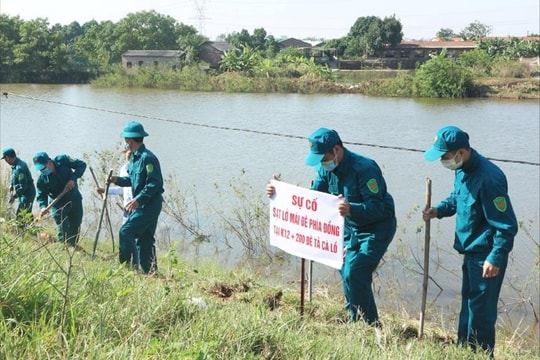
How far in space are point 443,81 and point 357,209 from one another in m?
34.9

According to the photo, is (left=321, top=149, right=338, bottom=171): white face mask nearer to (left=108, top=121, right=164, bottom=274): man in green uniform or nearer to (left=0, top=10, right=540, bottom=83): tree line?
(left=108, top=121, right=164, bottom=274): man in green uniform

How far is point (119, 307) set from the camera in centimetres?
373

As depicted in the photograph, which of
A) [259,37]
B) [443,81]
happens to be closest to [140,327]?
[443,81]

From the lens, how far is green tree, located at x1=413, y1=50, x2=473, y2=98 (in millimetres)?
37438

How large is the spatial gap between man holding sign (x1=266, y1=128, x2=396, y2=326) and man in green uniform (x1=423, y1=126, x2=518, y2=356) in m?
0.39

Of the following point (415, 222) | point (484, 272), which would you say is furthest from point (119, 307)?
point (415, 222)

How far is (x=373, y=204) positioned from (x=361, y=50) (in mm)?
69921

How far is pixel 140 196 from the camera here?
249 inches

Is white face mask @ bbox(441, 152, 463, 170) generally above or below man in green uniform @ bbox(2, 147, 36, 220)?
above

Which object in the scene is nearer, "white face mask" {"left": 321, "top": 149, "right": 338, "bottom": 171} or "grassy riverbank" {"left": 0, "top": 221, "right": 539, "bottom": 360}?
"grassy riverbank" {"left": 0, "top": 221, "right": 539, "bottom": 360}

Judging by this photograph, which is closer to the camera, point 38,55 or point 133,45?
point 38,55

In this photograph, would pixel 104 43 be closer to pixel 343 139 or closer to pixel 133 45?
pixel 133 45

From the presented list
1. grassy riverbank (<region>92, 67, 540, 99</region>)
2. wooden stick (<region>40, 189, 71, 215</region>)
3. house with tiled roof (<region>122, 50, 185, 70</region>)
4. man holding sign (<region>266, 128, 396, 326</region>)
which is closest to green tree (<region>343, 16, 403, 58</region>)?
house with tiled roof (<region>122, 50, 185, 70</region>)

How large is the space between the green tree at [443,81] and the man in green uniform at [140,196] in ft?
109
